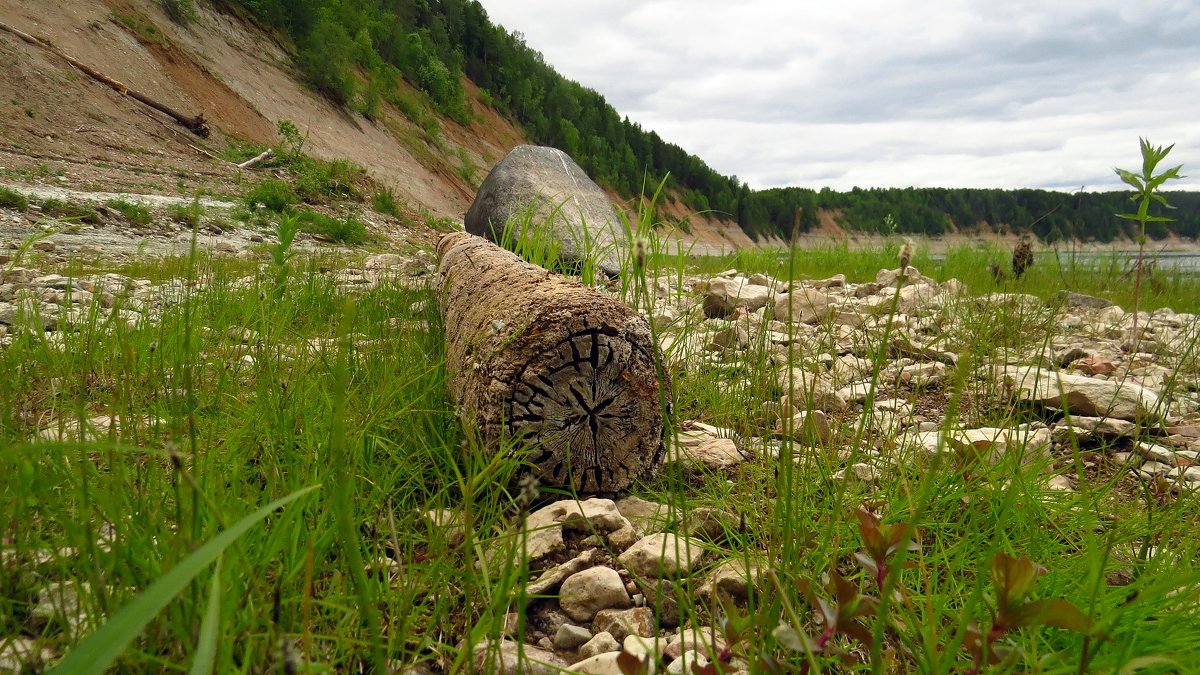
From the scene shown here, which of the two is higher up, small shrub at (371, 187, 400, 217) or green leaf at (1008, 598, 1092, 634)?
small shrub at (371, 187, 400, 217)

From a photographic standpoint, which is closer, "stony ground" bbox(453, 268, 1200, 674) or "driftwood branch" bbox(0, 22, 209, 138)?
"stony ground" bbox(453, 268, 1200, 674)

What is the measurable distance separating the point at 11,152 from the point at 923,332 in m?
13.0

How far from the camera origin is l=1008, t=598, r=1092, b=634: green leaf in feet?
2.70

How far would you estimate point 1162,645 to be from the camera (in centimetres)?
104

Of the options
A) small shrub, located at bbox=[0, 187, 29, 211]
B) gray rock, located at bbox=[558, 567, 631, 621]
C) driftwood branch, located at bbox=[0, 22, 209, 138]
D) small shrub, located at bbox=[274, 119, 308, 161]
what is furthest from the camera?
small shrub, located at bbox=[274, 119, 308, 161]

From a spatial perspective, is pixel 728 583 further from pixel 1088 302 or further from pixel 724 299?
pixel 1088 302

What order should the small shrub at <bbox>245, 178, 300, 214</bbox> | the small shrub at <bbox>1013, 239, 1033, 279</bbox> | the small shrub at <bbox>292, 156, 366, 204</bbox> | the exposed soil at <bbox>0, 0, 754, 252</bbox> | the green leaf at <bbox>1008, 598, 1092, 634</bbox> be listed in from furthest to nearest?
the small shrub at <bbox>292, 156, 366, 204</bbox> < the exposed soil at <bbox>0, 0, 754, 252</bbox> < the small shrub at <bbox>245, 178, 300, 214</bbox> < the small shrub at <bbox>1013, 239, 1033, 279</bbox> < the green leaf at <bbox>1008, 598, 1092, 634</bbox>

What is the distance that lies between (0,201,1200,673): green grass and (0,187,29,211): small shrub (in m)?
A: 6.62

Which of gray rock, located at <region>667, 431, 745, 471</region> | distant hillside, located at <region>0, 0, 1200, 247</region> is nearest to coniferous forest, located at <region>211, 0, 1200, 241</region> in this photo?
distant hillside, located at <region>0, 0, 1200, 247</region>

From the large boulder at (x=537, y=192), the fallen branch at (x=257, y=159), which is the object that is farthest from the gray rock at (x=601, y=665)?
the fallen branch at (x=257, y=159)

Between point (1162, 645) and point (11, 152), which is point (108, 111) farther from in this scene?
point (1162, 645)

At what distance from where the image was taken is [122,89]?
1385 cm

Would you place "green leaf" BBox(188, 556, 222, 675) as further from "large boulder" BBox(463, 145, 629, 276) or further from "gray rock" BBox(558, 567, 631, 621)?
"large boulder" BBox(463, 145, 629, 276)

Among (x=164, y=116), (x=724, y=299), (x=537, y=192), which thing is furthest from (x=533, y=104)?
(x=724, y=299)
